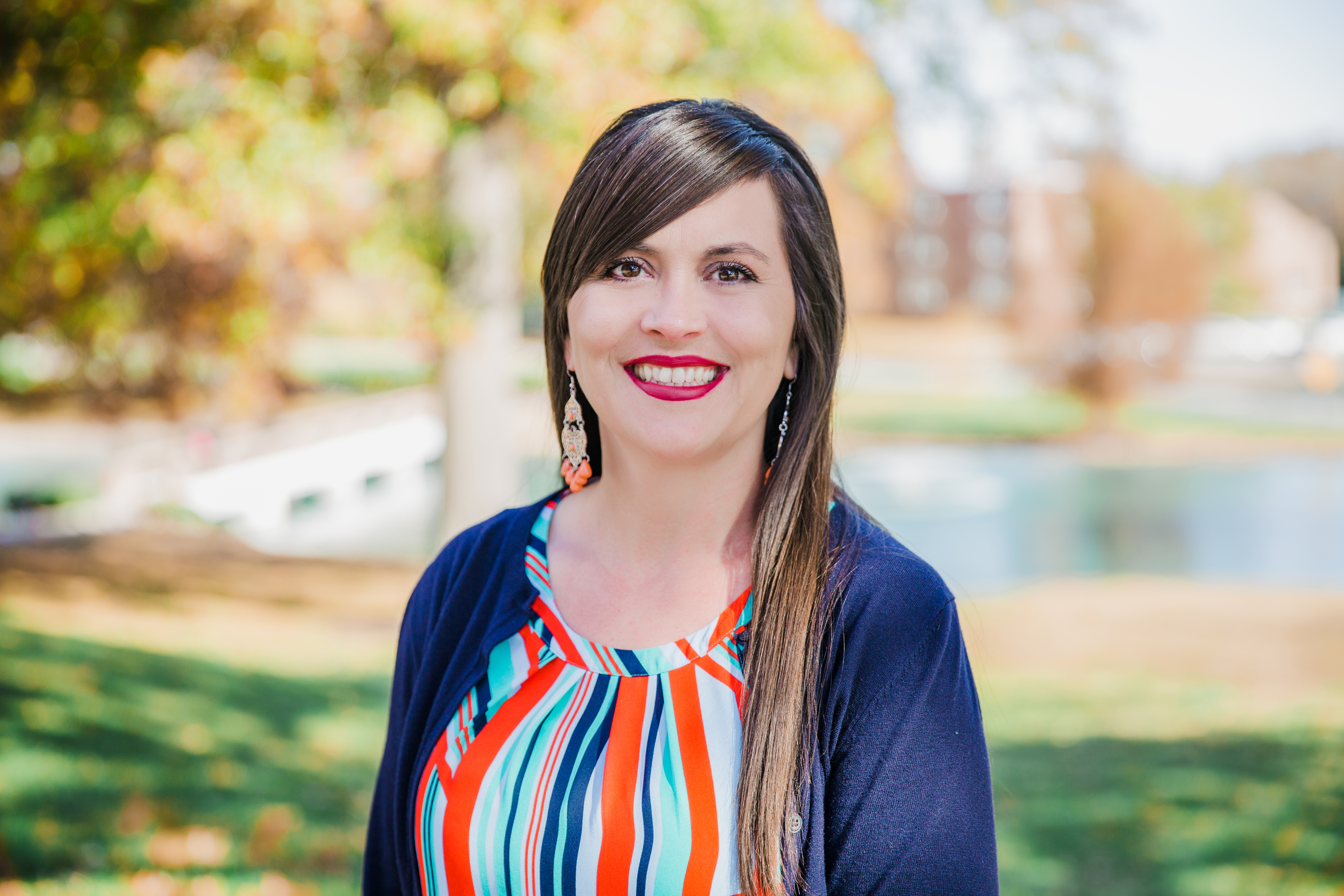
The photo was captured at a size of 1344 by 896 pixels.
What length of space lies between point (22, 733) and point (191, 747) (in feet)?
2.36

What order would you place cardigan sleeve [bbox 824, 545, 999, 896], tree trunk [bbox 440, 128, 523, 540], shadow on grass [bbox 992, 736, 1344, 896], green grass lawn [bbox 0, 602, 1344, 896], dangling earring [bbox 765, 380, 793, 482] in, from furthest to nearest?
tree trunk [bbox 440, 128, 523, 540] < shadow on grass [bbox 992, 736, 1344, 896] < green grass lawn [bbox 0, 602, 1344, 896] < dangling earring [bbox 765, 380, 793, 482] < cardigan sleeve [bbox 824, 545, 999, 896]

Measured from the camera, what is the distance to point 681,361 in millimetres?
1571

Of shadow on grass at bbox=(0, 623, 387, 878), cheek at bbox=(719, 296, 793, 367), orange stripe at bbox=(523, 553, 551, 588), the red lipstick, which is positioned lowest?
shadow on grass at bbox=(0, 623, 387, 878)

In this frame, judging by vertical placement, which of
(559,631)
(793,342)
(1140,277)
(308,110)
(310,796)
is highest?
(308,110)

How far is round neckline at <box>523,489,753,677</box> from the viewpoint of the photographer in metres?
1.57

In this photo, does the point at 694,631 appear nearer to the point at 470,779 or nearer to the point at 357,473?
the point at 470,779

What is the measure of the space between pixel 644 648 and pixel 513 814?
11.2 inches

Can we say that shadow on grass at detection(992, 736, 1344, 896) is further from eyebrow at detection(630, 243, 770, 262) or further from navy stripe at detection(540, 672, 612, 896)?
eyebrow at detection(630, 243, 770, 262)

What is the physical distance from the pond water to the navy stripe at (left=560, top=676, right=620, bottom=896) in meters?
9.07

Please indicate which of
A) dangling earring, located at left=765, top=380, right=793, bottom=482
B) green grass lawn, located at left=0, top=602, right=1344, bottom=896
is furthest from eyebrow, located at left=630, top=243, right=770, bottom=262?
green grass lawn, located at left=0, top=602, right=1344, bottom=896

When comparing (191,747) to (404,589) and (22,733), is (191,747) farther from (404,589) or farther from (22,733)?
(404,589)

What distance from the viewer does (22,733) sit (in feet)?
16.9

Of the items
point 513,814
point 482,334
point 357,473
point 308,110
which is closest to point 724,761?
point 513,814

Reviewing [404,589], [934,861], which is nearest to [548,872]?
[934,861]
